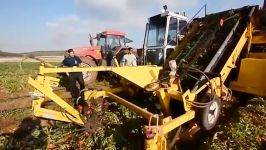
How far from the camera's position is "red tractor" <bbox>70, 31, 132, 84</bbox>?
42.9 feet

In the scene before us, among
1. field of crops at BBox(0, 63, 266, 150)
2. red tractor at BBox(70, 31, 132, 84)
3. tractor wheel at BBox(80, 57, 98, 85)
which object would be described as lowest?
field of crops at BBox(0, 63, 266, 150)

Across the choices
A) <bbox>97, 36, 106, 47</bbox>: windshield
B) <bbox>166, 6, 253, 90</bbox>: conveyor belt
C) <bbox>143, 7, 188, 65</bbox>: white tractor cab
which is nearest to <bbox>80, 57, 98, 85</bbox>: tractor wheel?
<bbox>97, 36, 106, 47</bbox>: windshield

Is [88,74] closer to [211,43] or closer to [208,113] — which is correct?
[211,43]

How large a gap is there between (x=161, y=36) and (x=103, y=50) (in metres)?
5.11

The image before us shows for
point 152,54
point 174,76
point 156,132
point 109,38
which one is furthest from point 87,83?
point 156,132

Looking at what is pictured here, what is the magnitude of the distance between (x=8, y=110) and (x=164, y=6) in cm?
612

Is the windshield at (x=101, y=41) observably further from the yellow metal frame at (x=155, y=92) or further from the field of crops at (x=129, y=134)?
the field of crops at (x=129, y=134)

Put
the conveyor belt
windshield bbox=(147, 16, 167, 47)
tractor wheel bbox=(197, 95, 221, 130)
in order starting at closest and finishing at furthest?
tractor wheel bbox=(197, 95, 221, 130) < the conveyor belt < windshield bbox=(147, 16, 167, 47)

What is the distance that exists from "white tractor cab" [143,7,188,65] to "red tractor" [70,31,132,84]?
126 inches

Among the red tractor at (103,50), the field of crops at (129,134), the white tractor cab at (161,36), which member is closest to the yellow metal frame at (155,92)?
the field of crops at (129,134)

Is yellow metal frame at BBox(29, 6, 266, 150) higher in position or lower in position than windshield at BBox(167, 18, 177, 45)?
lower

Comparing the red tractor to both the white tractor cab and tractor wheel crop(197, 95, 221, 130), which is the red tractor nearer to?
the white tractor cab

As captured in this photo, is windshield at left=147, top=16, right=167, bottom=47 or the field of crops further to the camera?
windshield at left=147, top=16, right=167, bottom=47

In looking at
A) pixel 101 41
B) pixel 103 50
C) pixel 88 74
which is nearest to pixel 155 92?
pixel 88 74
